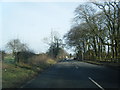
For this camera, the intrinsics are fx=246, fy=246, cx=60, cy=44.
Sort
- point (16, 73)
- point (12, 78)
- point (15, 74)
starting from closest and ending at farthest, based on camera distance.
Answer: point (12, 78), point (15, 74), point (16, 73)

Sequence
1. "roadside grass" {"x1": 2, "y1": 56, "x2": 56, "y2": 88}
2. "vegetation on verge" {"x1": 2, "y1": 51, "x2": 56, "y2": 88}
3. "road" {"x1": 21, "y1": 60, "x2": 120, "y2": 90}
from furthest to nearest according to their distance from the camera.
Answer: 1. "vegetation on verge" {"x1": 2, "y1": 51, "x2": 56, "y2": 88}
2. "roadside grass" {"x1": 2, "y1": 56, "x2": 56, "y2": 88}
3. "road" {"x1": 21, "y1": 60, "x2": 120, "y2": 90}

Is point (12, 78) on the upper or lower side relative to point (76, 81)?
upper

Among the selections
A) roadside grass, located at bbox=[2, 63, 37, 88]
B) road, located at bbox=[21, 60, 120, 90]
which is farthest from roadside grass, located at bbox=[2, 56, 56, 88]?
road, located at bbox=[21, 60, 120, 90]

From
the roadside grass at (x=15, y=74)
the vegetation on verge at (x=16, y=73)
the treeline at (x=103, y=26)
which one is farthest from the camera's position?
the treeline at (x=103, y=26)

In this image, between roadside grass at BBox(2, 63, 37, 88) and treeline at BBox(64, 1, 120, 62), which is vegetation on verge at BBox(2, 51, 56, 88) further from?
treeline at BBox(64, 1, 120, 62)

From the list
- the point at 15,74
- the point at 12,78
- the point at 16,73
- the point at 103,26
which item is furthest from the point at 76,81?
the point at 103,26

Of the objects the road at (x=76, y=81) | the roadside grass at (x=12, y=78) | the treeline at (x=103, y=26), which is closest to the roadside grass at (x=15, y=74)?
the roadside grass at (x=12, y=78)

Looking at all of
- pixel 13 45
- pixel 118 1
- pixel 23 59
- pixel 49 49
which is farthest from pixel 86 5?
pixel 49 49

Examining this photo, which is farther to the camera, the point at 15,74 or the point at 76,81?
the point at 15,74

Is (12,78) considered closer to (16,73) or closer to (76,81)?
(16,73)

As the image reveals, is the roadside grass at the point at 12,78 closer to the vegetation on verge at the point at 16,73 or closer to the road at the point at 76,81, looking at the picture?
the vegetation on verge at the point at 16,73

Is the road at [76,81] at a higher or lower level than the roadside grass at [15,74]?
lower

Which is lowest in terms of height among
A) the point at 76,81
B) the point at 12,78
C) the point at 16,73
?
the point at 76,81

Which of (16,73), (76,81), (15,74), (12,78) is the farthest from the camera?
(16,73)
